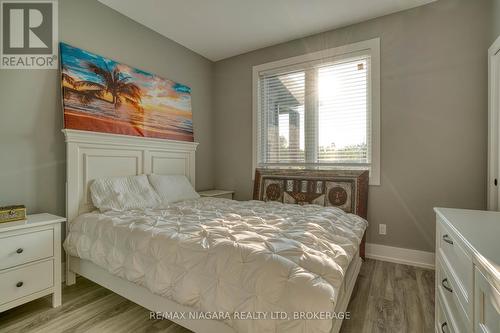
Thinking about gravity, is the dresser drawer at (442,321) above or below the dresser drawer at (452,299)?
below

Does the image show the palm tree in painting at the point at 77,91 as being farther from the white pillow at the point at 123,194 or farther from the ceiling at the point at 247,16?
the ceiling at the point at 247,16

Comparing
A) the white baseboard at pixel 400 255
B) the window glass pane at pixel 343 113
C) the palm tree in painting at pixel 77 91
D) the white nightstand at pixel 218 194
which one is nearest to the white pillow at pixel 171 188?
the white nightstand at pixel 218 194

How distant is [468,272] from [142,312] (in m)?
1.88

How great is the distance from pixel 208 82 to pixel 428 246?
3.51 meters

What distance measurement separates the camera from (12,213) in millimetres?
1762

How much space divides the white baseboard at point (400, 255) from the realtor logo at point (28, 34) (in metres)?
3.64

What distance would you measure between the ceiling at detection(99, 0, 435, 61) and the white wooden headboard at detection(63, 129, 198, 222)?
4.42 ft

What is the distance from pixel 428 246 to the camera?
8.28 feet

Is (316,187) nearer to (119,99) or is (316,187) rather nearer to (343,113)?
(343,113)

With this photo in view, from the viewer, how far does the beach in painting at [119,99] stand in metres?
2.26

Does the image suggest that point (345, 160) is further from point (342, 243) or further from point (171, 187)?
point (171, 187)

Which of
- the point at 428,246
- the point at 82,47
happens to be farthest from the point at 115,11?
the point at 428,246

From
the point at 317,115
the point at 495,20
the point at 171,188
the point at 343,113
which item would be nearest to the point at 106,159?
the point at 171,188

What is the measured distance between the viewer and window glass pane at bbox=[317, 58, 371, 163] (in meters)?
2.88
